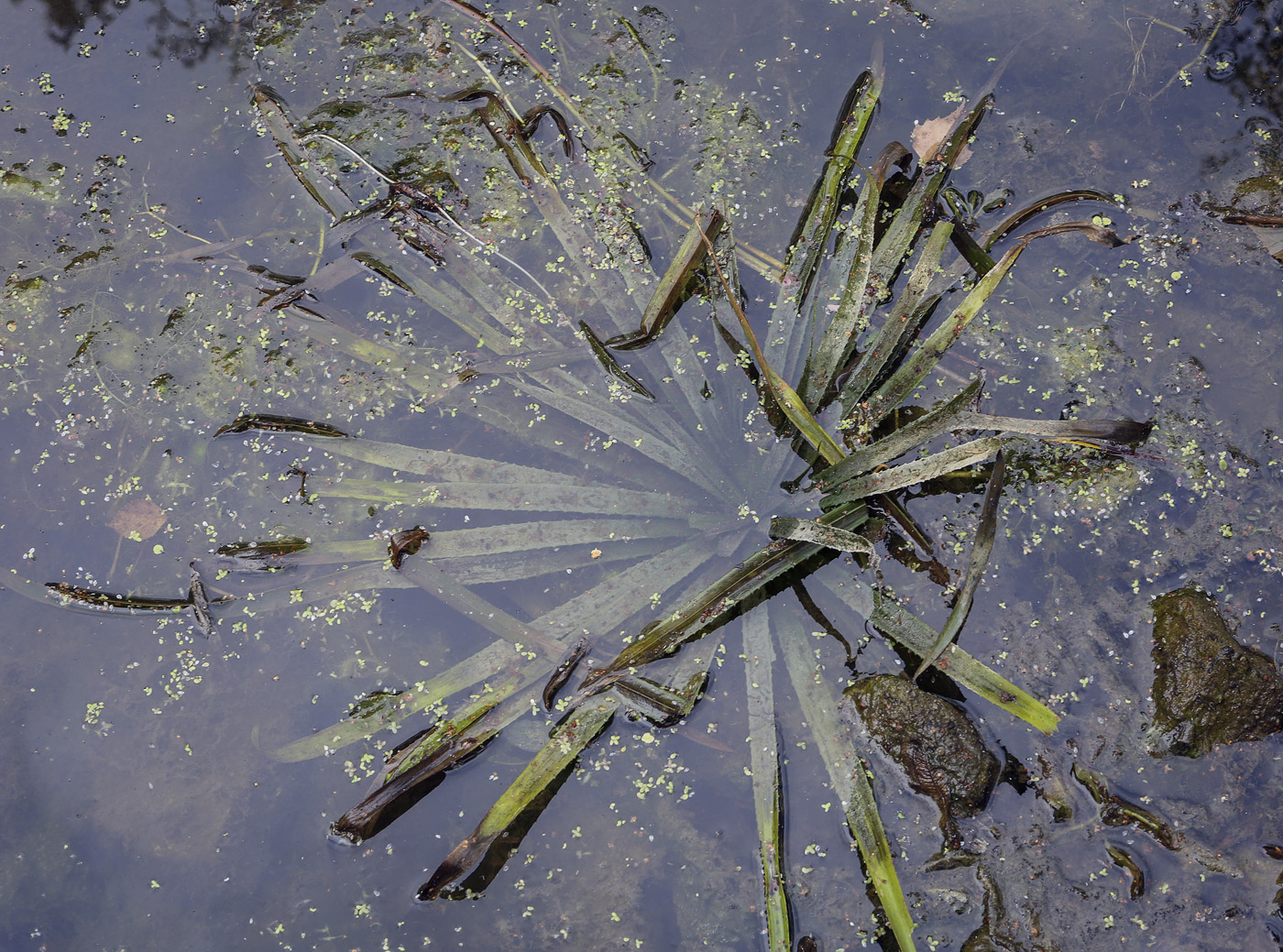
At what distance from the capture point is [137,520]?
3.36m

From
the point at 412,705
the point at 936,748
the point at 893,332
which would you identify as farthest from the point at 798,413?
the point at 412,705

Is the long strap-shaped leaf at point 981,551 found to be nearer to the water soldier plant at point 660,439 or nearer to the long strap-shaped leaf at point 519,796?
the water soldier plant at point 660,439

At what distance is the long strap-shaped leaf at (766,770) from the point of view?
2555mm

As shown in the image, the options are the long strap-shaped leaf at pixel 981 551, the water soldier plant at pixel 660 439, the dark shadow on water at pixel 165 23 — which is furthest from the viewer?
the dark shadow on water at pixel 165 23

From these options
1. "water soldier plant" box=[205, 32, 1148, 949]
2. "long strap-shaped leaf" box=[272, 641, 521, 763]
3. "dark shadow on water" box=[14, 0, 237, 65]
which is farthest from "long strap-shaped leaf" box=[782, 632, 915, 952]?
"dark shadow on water" box=[14, 0, 237, 65]

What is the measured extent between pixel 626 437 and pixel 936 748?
1.69 metres

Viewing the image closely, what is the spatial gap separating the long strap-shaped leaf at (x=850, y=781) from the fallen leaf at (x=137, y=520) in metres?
2.79

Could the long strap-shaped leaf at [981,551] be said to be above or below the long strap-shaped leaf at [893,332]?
below

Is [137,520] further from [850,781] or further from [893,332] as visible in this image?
[893,332]

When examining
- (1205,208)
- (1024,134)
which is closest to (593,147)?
(1024,134)

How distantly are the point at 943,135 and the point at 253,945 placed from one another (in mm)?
4572

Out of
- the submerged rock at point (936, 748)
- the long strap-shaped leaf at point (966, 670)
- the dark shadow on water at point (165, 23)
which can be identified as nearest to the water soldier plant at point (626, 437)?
the long strap-shaped leaf at point (966, 670)

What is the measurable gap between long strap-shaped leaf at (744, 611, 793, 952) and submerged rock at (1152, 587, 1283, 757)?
140cm

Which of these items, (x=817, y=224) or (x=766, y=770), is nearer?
(x=766, y=770)
